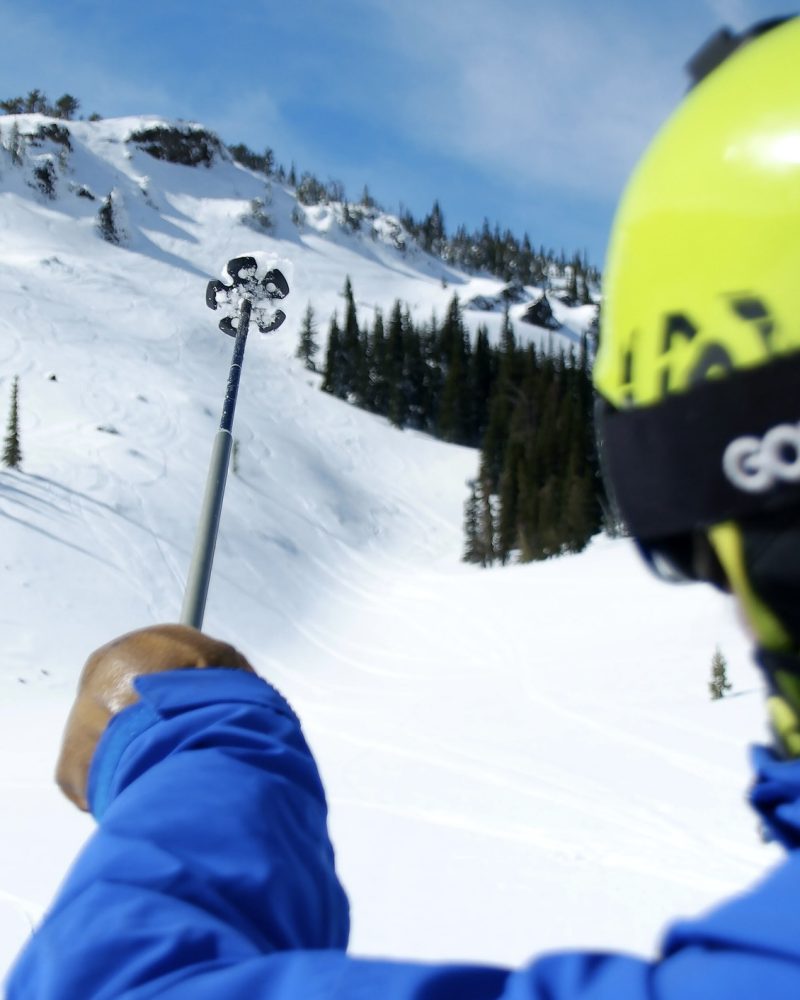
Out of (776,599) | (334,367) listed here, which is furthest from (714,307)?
A: (334,367)

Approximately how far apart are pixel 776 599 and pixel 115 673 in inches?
39.4

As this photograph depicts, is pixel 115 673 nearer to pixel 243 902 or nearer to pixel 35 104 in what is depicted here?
pixel 243 902

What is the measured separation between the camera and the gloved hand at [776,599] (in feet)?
2.85

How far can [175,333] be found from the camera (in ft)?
144

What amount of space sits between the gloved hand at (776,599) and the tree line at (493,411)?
96.0 feet

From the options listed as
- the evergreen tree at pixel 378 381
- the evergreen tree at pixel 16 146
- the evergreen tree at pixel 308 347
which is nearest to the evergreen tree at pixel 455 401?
the evergreen tree at pixel 378 381

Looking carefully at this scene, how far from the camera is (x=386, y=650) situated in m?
15.9

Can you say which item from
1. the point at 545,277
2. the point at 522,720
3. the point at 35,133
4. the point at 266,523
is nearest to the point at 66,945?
the point at 522,720

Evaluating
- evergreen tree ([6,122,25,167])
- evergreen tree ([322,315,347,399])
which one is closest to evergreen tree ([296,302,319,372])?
evergreen tree ([322,315,347,399])

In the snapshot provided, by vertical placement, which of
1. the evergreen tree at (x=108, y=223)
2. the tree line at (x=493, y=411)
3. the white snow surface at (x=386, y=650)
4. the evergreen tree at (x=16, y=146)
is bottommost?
the white snow surface at (x=386, y=650)

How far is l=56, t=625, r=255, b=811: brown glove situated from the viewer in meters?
1.35

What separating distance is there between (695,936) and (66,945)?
62 centimetres

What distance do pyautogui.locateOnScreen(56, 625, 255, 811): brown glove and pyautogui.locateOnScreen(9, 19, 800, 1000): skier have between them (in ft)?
0.49

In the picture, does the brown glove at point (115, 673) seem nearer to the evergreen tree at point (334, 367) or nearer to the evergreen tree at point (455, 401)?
the evergreen tree at point (334, 367)
